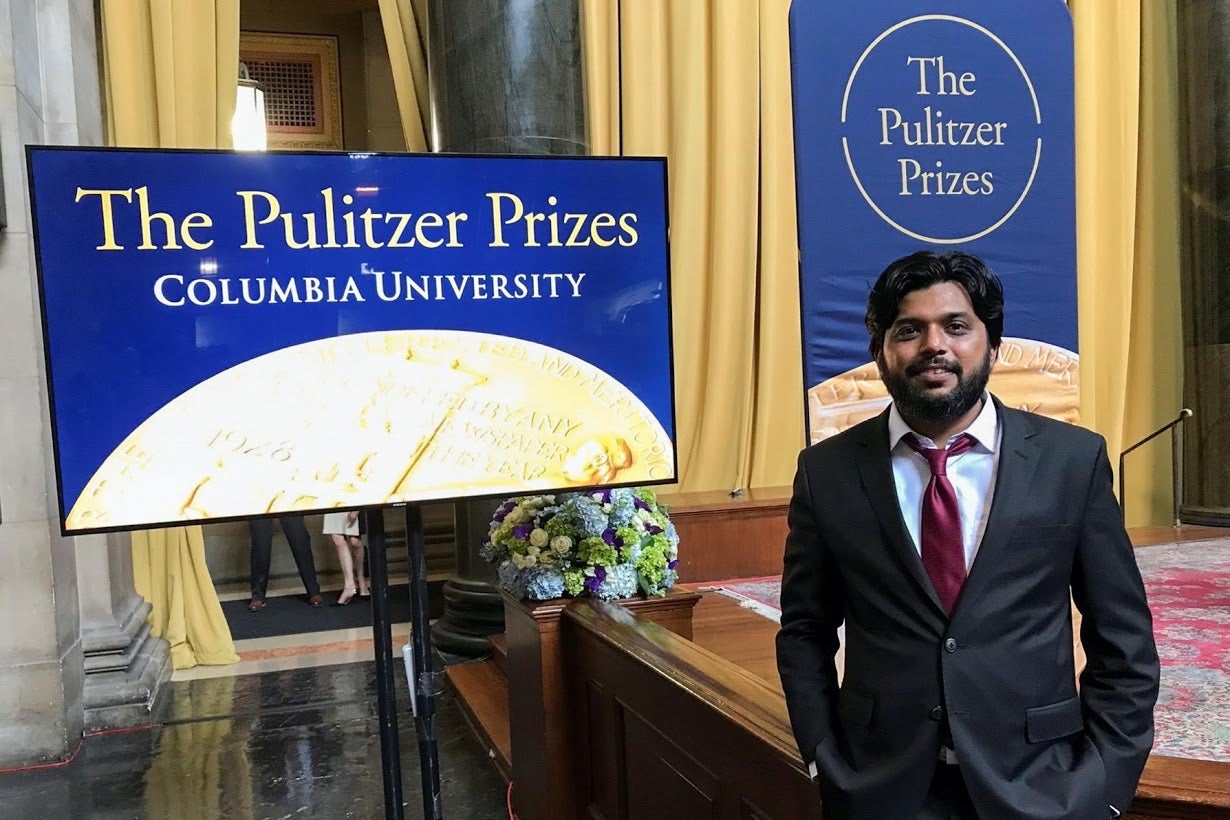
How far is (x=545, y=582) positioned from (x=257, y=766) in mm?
1699

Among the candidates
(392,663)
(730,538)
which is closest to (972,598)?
(392,663)

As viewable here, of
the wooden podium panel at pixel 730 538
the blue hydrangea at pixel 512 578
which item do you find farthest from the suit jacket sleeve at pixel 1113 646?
the wooden podium panel at pixel 730 538

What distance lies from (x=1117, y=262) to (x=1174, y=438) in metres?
1.32

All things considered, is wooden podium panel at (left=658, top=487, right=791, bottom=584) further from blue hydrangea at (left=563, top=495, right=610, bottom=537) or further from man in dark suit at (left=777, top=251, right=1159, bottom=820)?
man in dark suit at (left=777, top=251, right=1159, bottom=820)

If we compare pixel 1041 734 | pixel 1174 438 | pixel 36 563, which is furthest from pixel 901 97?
pixel 1174 438

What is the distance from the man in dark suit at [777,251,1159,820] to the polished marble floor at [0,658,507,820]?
7.66 ft

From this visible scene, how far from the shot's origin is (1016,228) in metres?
3.04

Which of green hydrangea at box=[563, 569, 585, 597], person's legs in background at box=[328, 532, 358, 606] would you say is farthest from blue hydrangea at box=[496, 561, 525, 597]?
person's legs in background at box=[328, 532, 358, 606]

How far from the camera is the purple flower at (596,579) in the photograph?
2.88m

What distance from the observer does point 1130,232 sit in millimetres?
6508

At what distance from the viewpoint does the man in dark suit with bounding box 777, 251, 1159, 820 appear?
49.4 inches

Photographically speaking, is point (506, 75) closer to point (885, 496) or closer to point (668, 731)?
point (668, 731)

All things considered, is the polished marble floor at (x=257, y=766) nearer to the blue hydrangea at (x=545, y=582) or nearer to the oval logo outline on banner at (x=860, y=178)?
the blue hydrangea at (x=545, y=582)

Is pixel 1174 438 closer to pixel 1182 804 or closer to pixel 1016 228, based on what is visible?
pixel 1016 228
